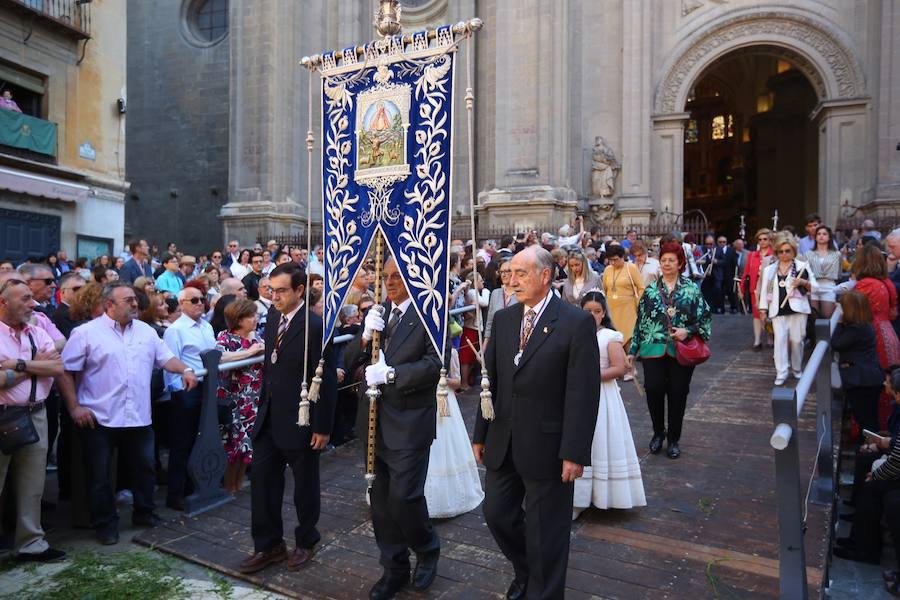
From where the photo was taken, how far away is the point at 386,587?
4098 mm

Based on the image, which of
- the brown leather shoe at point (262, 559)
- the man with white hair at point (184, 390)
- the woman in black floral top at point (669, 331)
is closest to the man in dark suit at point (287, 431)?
the brown leather shoe at point (262, 559)

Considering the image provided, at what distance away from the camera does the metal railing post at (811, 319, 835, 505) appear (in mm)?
5590

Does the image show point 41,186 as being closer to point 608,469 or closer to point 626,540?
point 608,469

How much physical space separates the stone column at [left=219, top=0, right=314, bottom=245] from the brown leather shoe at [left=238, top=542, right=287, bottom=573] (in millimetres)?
17863

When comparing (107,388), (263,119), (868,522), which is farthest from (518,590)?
(263,119)

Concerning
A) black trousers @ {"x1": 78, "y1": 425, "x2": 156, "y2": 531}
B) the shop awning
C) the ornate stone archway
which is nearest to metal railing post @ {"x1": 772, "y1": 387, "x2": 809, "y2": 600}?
black trousers @ {"x1": 78, "y1": 425, "x2": 156, "y2": 531}

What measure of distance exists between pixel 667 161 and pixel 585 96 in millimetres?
3368

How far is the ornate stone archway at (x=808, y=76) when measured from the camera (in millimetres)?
20625

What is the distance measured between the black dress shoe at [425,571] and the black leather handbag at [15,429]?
2.80 metres

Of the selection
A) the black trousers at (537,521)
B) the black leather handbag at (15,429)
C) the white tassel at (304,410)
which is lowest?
the black trousers at (537,521)

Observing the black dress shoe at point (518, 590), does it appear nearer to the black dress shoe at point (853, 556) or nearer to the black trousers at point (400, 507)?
the black trousers at point (400, 507)

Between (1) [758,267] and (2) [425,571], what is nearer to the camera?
(2) [425,571]

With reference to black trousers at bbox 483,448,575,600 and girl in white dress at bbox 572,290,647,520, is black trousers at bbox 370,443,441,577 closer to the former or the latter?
black trousers at bbox 483,448,575,600

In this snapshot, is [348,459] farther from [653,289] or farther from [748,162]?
[748,162]
